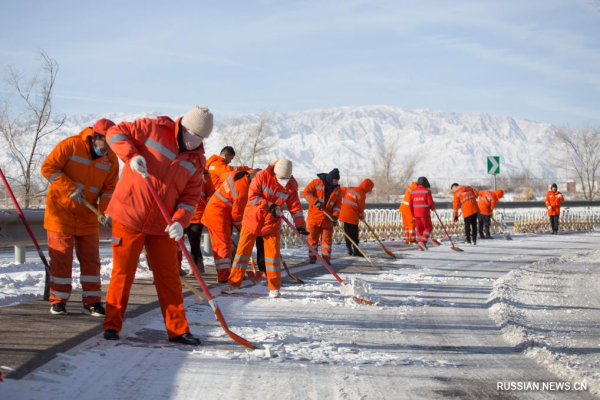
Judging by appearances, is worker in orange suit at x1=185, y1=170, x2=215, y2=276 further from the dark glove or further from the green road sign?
the green road sign

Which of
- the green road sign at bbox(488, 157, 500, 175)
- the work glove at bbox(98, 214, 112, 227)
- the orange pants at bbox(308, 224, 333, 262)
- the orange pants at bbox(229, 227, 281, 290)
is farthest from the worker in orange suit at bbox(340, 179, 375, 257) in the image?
the green road sign at bbox(488, 157, 500, 175)

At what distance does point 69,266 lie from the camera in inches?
268

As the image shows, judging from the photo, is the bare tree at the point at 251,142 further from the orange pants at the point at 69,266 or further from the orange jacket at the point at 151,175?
the orange jacket at the point at 151,175

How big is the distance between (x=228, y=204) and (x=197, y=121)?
13.5ft

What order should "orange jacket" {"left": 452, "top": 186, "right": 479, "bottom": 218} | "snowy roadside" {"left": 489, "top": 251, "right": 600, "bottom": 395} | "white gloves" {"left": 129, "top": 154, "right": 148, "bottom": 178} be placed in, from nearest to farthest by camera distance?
"white gloves" {"left": 129, "top": 154, "right": 148, "bottom": 178} → "snowy roadside" {"left": 489, "top": 251, "right": 600, "bottom": 395} → "orange jacket" {"left": 452, "top": 186, "right": 479, "bottom": 218}

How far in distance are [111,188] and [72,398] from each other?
11.3 ft

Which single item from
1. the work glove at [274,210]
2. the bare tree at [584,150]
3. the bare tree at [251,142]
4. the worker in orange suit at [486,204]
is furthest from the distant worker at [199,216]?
the bare tree at [584,150]

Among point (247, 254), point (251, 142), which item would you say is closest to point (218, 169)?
point (247, 254)

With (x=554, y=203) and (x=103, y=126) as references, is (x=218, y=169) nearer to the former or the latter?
(x=103, y=126)

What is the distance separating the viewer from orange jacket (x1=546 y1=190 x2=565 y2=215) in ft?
86.3

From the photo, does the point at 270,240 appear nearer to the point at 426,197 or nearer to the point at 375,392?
the point at 375,392

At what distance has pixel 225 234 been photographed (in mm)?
9609

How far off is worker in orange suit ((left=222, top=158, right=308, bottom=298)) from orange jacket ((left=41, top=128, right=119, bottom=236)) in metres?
2.26

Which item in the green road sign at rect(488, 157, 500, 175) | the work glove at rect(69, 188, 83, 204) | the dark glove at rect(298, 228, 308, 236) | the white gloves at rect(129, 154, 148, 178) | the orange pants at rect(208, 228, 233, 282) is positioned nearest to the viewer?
the white gloves at rect(129, 154, 148, 178)
